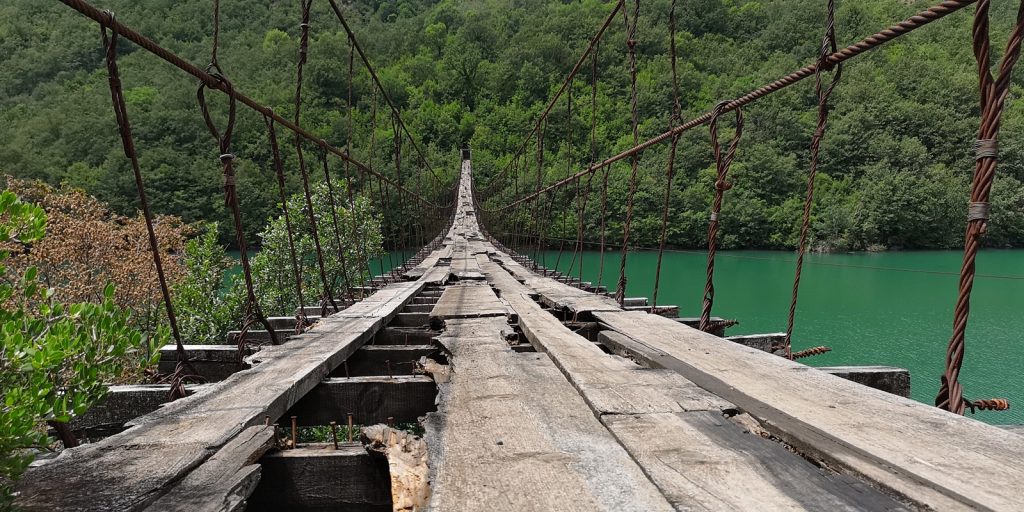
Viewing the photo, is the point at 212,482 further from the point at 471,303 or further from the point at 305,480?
the point at 471,303

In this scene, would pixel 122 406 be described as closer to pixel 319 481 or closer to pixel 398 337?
pixel 319 481

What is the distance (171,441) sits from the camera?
2.81ft

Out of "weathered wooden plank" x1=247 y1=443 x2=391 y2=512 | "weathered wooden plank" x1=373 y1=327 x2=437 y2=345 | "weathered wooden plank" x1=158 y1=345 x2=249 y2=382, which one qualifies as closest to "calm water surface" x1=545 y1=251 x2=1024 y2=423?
"weathered wooden plank" x1=373 y1=327 x2=437 y2=345

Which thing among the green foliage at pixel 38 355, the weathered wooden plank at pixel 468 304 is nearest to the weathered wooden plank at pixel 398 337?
the weathered wooden plank at pixel 468 304

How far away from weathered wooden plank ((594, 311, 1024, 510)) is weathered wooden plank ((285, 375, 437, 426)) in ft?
1.89

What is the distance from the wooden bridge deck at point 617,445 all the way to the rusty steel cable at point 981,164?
0.29 ft

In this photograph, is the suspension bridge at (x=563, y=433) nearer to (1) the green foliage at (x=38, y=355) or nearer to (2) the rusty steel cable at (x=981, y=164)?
(2) the rusty steel cable at (x=981, y=164)

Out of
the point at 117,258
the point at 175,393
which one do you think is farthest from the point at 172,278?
the point at 175,393

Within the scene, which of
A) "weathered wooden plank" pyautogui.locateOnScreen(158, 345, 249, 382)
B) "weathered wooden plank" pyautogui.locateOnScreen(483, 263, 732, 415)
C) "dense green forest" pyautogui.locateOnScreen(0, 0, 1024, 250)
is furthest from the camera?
"dense green forest" pyautogui.locateOnScreen(0, 0, 1024, 250)

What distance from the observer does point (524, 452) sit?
799 millimetres

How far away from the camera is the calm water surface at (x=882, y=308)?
1013 centimetres

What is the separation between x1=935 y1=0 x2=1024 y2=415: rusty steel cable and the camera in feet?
2.98

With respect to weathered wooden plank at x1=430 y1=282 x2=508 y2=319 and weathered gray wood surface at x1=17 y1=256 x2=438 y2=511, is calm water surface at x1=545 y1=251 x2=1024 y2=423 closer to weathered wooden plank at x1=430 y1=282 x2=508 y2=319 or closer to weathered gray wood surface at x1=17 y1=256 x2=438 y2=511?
weathered wooden plank at x1=430 y1=282 x2=508 y2=319

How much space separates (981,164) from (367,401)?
4.21ft
